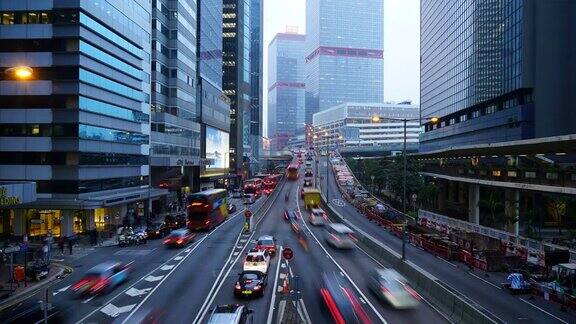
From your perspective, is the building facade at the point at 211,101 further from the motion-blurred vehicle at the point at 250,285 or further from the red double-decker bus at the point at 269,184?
the motion-blurred vehicle at the point at 250,285

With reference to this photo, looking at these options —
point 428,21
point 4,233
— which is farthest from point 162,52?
point 428,21

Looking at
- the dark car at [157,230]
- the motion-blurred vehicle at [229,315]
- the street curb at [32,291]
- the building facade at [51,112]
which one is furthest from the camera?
the dark car at [157,230]

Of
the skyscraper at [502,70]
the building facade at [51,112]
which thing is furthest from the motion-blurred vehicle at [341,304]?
the skyscraper at [502,70]

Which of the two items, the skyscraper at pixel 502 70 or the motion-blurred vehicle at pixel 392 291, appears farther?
the skyscraper at pixel 502 70

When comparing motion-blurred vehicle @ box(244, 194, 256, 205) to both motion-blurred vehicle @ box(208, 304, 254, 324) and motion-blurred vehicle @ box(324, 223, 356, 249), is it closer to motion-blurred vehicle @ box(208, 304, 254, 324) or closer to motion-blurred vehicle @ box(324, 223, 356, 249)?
motion-blurred vehicle @ box(324, 223, 356, 249)

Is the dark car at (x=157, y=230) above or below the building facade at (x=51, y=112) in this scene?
below

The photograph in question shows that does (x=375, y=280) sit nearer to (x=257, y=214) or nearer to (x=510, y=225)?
(x=510, y=225)

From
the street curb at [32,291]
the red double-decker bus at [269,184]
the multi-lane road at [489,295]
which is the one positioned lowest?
the street curb at [32,291]
